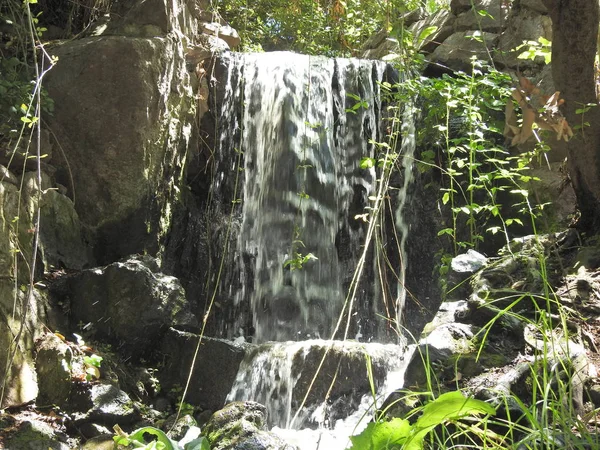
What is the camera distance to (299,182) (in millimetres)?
6668

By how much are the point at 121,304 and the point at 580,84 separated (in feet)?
10.9

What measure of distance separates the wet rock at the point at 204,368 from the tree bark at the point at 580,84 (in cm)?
252

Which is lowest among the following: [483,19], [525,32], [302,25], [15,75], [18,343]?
[18,343]

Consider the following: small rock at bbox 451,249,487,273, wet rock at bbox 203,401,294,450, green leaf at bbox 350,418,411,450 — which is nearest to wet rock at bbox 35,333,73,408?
wet rock at bbox 203,401,294,450

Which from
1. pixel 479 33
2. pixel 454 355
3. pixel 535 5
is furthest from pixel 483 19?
pixel 454 355

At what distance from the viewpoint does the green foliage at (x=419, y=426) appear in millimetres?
1463

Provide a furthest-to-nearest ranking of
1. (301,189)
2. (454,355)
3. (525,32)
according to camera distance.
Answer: (525,32), (301,189), (454,355)

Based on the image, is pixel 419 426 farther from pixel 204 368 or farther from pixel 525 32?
pixel 525 32

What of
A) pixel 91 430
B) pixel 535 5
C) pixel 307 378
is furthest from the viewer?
pixel 535 5

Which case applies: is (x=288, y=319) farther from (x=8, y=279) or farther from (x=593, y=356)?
(x=593, y=356)

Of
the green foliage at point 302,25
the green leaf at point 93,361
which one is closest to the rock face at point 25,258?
the green leaf at point 93,361

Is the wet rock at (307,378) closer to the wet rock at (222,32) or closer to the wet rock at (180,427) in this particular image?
the wet rock at (180,427)

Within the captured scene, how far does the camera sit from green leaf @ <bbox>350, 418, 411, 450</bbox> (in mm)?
1522

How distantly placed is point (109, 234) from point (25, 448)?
2428mm
